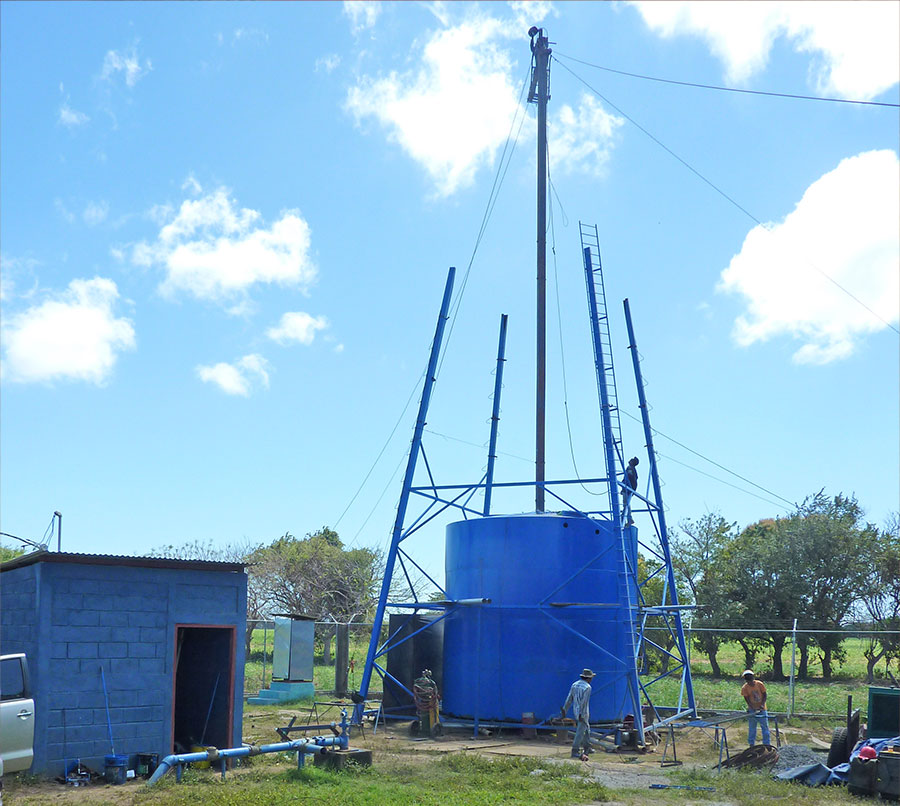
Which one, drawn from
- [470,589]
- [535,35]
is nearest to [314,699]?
[470,589]

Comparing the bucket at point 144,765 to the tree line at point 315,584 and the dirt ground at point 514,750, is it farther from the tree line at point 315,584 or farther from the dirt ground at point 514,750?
the tree line at point 315,584

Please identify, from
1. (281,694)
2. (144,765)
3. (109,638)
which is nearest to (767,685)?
(281,694)

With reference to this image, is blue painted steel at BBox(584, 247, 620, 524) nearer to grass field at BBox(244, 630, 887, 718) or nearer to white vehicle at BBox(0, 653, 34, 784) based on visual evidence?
grass field at BBox(244, 630, 887, 718)

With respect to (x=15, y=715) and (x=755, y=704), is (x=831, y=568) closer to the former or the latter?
(x=755, y=704)

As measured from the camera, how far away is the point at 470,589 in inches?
919

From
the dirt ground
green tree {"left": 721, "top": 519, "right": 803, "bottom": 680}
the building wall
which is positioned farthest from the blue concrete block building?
green tree {"left": 721, "top": 519, "right": 803, "bottom": 680}

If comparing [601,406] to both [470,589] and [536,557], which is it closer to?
[536,557]

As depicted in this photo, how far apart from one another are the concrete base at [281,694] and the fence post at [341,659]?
139cm

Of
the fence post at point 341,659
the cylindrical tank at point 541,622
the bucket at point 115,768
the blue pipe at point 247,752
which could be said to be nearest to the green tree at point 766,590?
the fence post at point 341,659

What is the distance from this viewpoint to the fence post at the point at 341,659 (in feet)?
97.9

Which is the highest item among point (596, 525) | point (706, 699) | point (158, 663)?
point (596, 525)

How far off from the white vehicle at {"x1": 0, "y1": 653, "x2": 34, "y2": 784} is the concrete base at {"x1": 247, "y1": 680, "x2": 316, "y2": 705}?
44.2ft

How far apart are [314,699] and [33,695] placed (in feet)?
45.0

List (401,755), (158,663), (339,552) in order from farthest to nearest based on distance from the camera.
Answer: (339,552)
(401,755)
(158,663)
